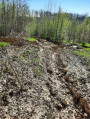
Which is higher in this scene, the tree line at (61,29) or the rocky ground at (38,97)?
the tree line at (61,29)

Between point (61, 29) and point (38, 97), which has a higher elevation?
point (61, 29)

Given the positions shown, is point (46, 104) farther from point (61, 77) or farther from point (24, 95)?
point (61, 77)

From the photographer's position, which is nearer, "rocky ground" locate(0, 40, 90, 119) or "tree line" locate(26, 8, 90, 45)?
"rocky ground" locate(0, 40, 90, 119)

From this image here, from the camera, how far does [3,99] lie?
6.56 meters

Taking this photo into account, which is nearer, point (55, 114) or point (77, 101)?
point (55, 114)

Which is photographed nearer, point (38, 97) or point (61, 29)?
point (38, 97)

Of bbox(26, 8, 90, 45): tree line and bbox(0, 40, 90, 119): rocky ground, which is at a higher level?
bbox(26, 8, 90, 45): tree line

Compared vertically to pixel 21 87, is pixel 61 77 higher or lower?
lower

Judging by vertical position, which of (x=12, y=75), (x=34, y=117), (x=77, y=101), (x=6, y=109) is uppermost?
(x=12, y=75)

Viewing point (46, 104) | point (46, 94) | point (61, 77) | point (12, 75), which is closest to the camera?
point (46, 104)

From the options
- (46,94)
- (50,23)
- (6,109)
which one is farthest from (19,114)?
(50,23)

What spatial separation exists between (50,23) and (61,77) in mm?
40259

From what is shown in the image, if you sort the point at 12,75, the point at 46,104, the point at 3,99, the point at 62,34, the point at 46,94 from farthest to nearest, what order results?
the point at 62,34 < the point at 12,75 < the point at 46,94 < the point at 46,104 < the point at 3,99

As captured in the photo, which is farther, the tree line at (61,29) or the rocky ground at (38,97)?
the tree line at (61,29)
